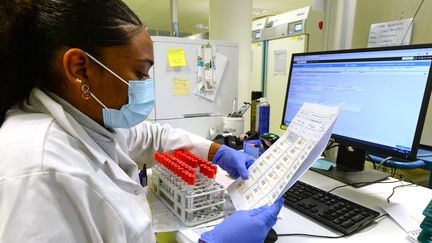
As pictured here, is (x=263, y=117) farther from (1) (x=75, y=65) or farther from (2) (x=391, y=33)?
(1) (x=75, y=65)

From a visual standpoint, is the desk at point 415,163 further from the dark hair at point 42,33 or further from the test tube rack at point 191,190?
the dark hair at point 42,33

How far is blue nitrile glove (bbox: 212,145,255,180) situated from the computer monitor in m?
0.37

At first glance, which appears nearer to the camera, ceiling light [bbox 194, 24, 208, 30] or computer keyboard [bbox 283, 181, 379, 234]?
computer keyboard [bbox 283, 181, 379, 234]

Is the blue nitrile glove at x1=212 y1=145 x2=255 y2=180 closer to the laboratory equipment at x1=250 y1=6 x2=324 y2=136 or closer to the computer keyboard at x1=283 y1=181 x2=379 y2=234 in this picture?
the computer keyboard at x1=283 y1=181 x2=379 y2=234

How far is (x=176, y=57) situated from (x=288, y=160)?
0.92 m

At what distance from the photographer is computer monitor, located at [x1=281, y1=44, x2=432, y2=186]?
77 cm

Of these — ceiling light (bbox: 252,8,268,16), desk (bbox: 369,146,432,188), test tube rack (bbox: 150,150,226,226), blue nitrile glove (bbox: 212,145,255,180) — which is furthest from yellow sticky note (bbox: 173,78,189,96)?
ceiling light (bbox: 252,8,268,16)

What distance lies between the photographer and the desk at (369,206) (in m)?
0.68

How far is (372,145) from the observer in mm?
876

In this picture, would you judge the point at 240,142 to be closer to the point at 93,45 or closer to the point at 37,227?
the point at 93,45

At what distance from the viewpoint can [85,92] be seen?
57 cm

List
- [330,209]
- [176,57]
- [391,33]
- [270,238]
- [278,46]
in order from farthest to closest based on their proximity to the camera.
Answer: [278,46] → [391,33] → [176,57] → [330,209] → [270,238]

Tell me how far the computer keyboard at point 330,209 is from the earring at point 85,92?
2.09 feet

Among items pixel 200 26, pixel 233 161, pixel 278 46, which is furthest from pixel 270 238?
pixel 200 26
